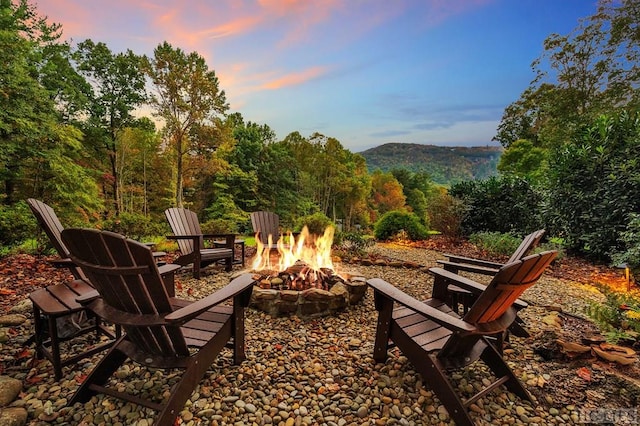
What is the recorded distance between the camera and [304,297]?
290 cm

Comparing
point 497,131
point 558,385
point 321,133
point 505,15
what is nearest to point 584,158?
point 505,15

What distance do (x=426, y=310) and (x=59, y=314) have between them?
2.20m

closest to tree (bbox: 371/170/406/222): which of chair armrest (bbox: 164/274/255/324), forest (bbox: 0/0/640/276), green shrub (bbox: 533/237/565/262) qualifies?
forest (bbox: 0/0/640/276)

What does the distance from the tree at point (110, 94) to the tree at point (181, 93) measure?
9.89ft


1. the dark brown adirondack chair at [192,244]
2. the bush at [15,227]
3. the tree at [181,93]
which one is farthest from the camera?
the tree at [181,93]

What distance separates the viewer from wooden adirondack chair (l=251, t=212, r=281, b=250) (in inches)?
201

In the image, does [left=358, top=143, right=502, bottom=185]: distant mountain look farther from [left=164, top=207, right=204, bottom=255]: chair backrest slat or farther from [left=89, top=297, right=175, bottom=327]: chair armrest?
[left=89, top=297, right=175, bottom=327]: chair armrest

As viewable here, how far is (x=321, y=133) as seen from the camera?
18.0 m

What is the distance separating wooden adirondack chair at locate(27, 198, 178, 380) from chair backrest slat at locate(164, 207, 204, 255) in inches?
61.1

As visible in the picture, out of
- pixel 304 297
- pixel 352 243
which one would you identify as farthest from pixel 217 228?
pixel 304 297

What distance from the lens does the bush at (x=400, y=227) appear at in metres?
8.84

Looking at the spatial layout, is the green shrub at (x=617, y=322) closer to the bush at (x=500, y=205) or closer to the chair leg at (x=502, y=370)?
the chair leg at (x=502, y=370)

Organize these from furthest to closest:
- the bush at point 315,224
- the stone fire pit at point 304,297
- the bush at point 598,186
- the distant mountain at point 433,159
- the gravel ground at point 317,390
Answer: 1. the distant mountain at point 433,159
2. the bush at point 315,224
3. the bush at point 598,186
4. the stone fire pit at point 304,297
5. the gravel ground at point 317,390

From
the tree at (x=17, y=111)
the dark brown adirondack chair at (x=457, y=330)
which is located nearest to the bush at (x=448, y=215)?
the dark brown adirondack chair at (x=457, y=330)
